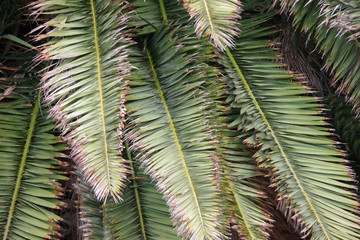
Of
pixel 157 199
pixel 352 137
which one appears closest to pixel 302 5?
pixel 352 137

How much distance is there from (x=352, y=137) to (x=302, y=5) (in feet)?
2.99

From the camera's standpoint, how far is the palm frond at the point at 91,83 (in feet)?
4.91

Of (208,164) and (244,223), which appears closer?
(208,164)

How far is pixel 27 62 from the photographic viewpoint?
2145 millimetres

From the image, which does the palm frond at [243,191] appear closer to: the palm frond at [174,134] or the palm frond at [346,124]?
the palm frond at [174,134]

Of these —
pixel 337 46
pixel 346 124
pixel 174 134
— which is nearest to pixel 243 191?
pixel 174 134

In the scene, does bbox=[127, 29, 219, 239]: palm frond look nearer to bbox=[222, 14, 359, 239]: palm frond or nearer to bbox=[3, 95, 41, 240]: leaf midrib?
bbox=[222, 14, 359, 239]: palm frond

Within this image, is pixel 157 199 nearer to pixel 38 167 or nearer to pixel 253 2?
pixel 38 167

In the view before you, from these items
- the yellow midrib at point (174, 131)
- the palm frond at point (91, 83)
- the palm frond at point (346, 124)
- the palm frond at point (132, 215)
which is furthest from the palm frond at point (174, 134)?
the palm frond at point (346, 124)

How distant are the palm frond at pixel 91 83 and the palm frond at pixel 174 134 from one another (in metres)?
0.19

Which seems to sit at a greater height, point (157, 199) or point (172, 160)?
point (172, 160)

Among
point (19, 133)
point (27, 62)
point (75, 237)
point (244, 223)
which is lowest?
point (75, 237)

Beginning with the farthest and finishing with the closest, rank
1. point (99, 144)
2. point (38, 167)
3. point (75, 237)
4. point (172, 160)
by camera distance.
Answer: point (75, 237) → point (38, 167) → point (172, 160) → point (99, 144)

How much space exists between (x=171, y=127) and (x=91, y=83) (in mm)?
472
